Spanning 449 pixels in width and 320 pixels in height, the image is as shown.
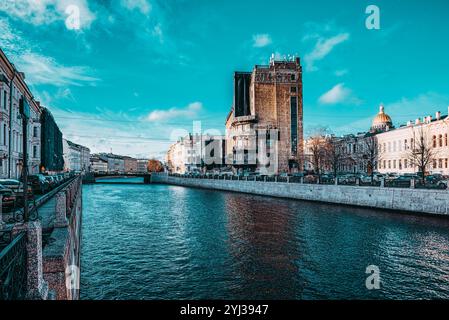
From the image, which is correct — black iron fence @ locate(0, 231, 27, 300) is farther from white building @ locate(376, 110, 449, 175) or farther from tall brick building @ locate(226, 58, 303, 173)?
tall brick building @ locate(226, 58, 303, 173)

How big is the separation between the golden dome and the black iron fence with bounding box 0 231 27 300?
288 feet

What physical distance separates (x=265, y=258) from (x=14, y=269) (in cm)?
1146

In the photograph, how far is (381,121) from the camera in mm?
81062

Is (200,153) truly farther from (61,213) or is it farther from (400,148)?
(61,213)

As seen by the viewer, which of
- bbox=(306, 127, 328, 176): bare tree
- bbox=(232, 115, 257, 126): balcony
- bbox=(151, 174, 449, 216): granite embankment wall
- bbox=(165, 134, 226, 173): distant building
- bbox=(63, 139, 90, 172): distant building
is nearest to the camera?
bbox=(151, 174, 449, 216): granite embankment wall

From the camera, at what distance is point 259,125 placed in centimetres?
7381

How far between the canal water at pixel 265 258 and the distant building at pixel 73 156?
5136 inches

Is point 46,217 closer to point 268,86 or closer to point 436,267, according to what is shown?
point 436,267

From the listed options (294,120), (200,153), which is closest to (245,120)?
(294,120)

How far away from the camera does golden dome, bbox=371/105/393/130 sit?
8006cm

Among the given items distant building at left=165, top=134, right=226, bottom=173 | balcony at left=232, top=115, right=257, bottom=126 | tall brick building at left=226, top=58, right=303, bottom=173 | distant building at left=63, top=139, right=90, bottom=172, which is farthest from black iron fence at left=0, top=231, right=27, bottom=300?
distant building at left=63, top=139, right=90, bottom=172
